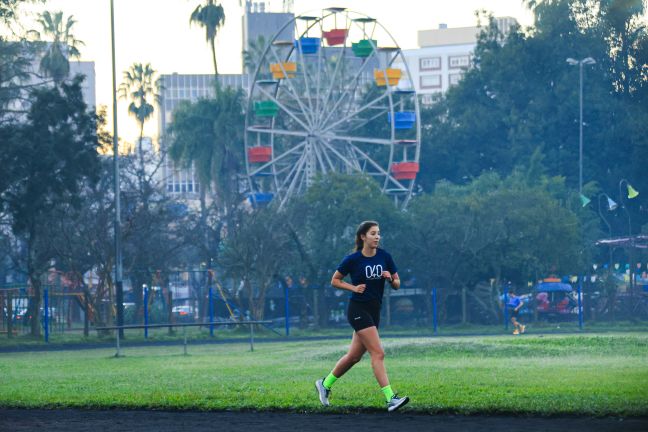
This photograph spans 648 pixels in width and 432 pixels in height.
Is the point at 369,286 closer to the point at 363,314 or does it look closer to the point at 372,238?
the point at 363,314

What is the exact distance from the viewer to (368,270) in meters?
13.2

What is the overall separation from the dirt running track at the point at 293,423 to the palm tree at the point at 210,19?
69.6m

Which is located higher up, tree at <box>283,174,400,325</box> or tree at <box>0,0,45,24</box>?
tree at <box>0,0,45,24</box>

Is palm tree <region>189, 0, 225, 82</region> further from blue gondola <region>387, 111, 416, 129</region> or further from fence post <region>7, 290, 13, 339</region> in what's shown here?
fence post <region>7, 290, 13, 339</region>

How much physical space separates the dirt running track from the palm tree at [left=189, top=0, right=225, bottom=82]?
69610mm

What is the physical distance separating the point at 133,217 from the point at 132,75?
5340 centimetres

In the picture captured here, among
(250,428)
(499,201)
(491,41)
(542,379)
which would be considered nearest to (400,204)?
(499,201)

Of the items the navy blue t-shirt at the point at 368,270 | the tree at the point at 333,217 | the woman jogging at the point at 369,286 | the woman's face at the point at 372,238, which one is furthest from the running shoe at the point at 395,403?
the tree at the point at 333,217

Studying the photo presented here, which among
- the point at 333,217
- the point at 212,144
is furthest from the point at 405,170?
the point at 212,144

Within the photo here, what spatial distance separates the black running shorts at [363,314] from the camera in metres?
13.2

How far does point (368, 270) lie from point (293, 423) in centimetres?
173

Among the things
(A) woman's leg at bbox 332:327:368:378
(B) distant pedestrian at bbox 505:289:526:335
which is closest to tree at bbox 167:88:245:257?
(B) distant pedestrian at bbox 505:289:526:335

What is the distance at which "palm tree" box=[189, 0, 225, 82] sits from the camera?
82688 mm

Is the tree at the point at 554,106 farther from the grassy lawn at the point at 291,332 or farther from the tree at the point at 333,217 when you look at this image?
the grassy lawn at the point at 291,332
